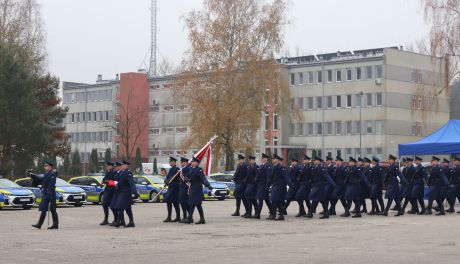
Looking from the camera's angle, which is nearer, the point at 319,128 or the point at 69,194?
the point at 69,194

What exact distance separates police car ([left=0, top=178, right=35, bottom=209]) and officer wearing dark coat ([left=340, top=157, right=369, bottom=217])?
43.4 feet

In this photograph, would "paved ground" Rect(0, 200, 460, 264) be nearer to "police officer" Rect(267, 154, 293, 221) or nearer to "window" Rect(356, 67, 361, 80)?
"police officer" Rect(267, 154, 293, 221)

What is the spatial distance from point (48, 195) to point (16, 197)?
12087 mm

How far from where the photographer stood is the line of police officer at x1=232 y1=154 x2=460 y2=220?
2648 centimetres

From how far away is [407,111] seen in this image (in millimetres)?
85750

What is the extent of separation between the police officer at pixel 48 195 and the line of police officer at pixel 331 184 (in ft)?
22.3

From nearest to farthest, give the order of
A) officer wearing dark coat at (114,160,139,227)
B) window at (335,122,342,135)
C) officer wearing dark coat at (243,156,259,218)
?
officer wearing dark coat at (114,160,139,227) → officer wearing dark coat at (243,156,259,218) → window at (335,122,342,135)

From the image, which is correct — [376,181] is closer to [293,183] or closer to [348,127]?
[293,183]

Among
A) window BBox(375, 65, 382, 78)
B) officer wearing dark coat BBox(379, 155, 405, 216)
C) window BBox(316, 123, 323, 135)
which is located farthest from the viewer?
window BBox(316, 123, 323, 135)

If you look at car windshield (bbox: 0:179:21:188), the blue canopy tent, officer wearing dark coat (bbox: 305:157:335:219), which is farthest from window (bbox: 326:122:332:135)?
officer wearing dark coat (bbox: 305:157:335:219)

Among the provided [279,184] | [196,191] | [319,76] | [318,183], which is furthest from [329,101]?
[196,191]

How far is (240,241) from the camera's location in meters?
18.4

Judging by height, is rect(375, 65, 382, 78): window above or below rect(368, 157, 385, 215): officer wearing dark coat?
above

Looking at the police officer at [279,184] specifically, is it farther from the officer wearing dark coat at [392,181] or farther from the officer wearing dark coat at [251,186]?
the officer wearing dark coat at [392,181]
